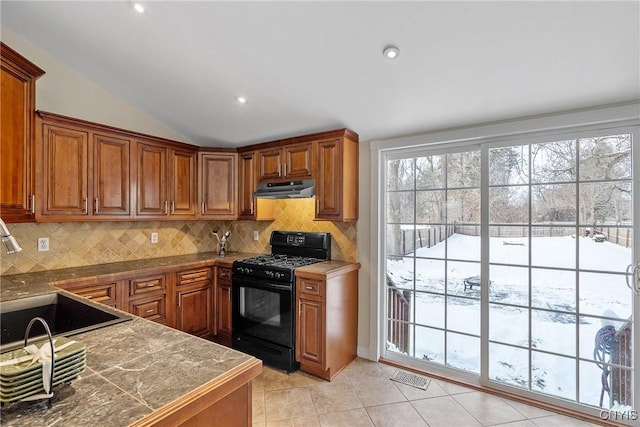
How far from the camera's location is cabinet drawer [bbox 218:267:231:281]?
3.36 metres

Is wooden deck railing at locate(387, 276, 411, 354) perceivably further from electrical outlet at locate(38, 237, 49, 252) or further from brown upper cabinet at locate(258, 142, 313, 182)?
electrical outlet at locate(38, 237, 49, 252)

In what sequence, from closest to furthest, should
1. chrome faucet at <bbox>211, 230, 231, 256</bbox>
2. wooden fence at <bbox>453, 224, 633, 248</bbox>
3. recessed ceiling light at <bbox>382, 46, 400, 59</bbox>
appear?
recessed ceiling light at <bbox>382, 46, 400, 59</bbox> < wooden fence at <bbox>453, 224, 633, 248</bbox> < chrome faucet at <bbox>211, 230, 231, 256</bbox>

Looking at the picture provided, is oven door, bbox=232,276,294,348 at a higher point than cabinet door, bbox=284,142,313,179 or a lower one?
lower

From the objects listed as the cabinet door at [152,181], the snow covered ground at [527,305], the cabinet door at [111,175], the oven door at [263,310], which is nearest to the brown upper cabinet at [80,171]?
the cabinet door at [111,175]

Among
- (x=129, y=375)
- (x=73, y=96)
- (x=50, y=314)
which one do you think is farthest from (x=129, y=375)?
(x=73, y=96)

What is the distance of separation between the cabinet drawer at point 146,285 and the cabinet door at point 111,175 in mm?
672

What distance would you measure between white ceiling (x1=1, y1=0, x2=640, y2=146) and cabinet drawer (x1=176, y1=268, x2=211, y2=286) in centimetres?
168

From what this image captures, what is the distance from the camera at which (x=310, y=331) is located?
2.79 m

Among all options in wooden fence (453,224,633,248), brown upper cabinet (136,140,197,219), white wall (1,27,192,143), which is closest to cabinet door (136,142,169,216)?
brown upper cabinet (136,140,197,219)

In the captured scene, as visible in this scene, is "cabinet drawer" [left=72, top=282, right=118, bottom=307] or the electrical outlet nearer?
"cabinet drawer" [left=72, top=282, right=118, bottom=307]

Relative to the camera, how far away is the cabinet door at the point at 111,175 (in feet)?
9.22

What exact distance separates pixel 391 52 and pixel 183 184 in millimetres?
2581

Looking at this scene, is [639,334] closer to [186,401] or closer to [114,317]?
[186,401]

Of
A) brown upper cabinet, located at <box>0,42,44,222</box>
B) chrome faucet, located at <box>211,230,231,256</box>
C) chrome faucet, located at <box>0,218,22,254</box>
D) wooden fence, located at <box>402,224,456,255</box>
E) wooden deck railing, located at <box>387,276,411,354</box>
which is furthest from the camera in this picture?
chrome faucet, located at <box>211,230,231,256</box>
